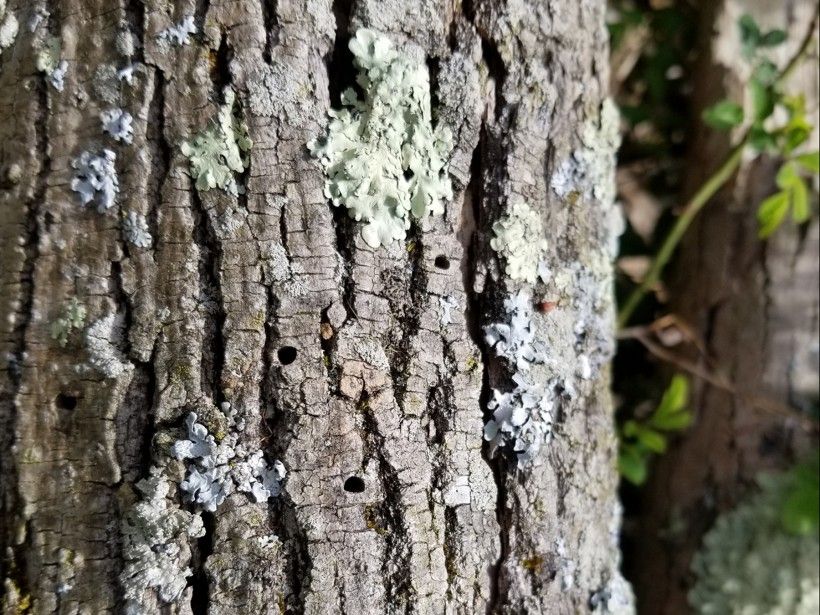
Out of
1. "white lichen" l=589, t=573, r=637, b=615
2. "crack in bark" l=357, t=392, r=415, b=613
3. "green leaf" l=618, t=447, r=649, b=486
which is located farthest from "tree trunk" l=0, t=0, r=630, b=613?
"green leaf" l=618, t=447, r=649, b=486

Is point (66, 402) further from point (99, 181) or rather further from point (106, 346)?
point (99, 181)

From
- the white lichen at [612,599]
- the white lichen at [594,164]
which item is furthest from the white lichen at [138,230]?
the white lichen at [612,599]

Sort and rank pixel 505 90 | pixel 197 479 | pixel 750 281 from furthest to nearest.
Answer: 1. pixel 750 281
2. pixel 505 90
3. pixel 197 479

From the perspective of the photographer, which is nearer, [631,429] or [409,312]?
[409,312]

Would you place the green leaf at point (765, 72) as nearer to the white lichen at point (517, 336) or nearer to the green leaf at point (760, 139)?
the green leaf at point (760, 139)

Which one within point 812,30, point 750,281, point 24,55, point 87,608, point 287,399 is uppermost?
point 812,30

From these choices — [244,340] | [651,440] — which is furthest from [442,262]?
[651,440]

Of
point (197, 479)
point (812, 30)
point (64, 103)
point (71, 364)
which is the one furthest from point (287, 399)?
point (812, 30)

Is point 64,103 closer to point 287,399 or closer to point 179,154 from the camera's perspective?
point 179,154
